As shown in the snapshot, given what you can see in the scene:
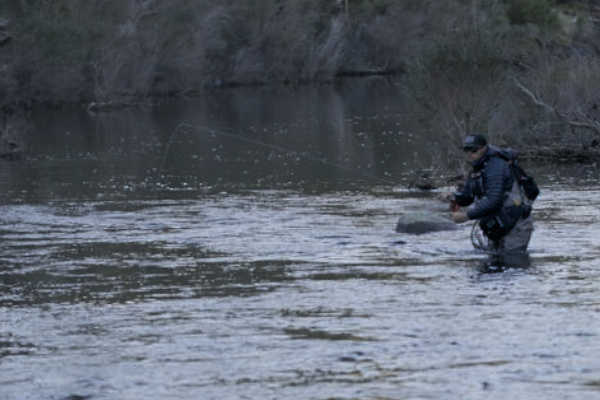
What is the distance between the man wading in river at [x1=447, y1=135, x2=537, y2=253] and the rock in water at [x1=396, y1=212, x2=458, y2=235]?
291cm

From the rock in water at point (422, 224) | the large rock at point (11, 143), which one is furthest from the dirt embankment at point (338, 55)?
the rock in water at point (422, 224)

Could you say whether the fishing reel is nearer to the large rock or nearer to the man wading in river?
the man wading in river

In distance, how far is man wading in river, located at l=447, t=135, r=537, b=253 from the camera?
1323cm

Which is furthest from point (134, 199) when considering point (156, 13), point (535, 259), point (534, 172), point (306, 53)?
point (306, 53)

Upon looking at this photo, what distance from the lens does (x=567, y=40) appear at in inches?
2857

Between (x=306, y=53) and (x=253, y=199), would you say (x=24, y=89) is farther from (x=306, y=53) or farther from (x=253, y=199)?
(x=253, y=199)

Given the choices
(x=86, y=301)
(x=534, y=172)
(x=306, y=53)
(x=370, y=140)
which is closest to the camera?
(x=86, y=301)

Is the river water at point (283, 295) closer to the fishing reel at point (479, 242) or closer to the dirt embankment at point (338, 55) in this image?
the fishing reel at point (479, 242)

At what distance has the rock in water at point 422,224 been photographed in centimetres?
1684

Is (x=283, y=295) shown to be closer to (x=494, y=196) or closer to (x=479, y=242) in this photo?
(x=494, y=196)

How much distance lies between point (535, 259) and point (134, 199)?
10587 mm

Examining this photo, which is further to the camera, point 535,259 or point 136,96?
point 136,96

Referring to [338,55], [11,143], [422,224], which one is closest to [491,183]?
[422,224]

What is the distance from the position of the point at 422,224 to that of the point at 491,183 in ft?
12.0
